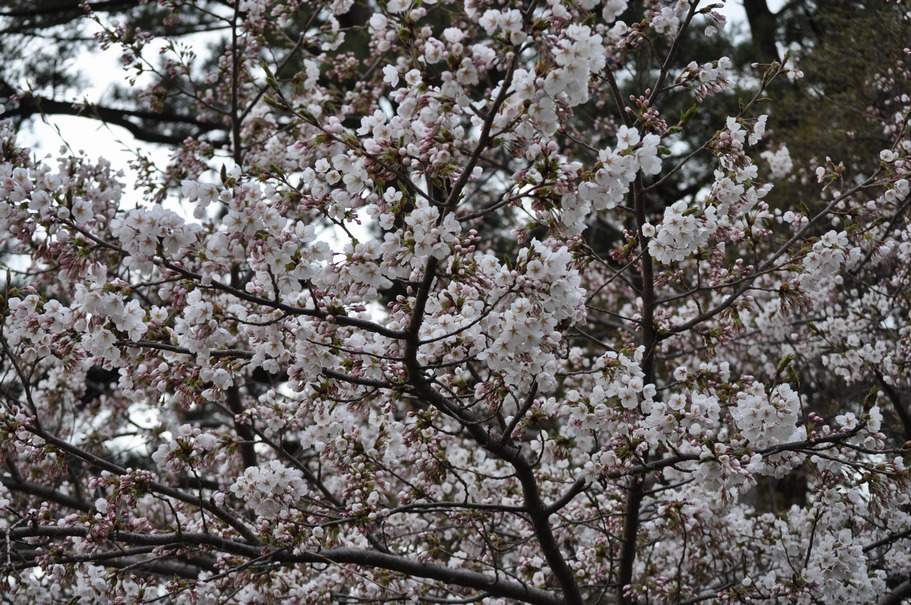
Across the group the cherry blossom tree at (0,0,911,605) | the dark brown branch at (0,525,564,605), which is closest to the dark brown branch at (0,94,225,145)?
the cherry blossom tree at (0,0,911,605)

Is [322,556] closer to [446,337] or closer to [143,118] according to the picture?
[446,337]

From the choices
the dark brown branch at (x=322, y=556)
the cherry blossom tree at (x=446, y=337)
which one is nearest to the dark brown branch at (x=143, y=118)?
the cherry blossom tree at (x=446, y=337)

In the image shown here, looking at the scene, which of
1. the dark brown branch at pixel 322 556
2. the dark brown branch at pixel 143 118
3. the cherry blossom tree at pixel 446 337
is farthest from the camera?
the dark brown branch at pixel 143 118

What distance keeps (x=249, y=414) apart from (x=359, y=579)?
1.02 metres

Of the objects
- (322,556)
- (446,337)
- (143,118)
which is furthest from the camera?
(143,118)

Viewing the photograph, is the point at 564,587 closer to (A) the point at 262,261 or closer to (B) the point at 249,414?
(B) the point at 249,414

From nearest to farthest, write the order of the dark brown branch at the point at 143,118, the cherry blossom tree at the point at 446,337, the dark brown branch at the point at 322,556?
the cherry blossom tree at the point at 446,337
the dark brown branch at the point at 322,556
the dark brown branch at the point at 143,118

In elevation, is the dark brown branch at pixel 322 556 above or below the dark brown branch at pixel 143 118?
below

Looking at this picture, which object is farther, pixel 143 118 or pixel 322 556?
pixel 143 118

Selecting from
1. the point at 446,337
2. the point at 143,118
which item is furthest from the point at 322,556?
the point at 143,118

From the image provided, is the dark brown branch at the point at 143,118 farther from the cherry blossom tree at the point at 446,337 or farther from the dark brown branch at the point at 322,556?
the dark brown branch at the point at 322,556

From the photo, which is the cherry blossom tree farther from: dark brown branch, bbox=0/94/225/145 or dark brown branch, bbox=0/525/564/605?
dark brown branch, bbox=0/94/225/145

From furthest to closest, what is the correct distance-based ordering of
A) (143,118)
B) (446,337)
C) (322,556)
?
1. (143,118)
2. (322,556)
3. (446,337)

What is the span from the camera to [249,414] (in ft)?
11.9
